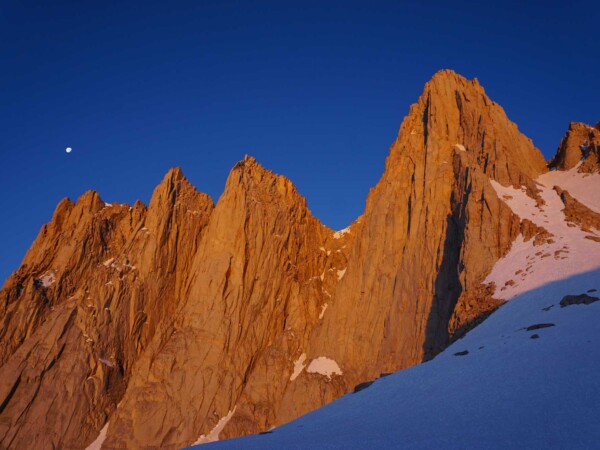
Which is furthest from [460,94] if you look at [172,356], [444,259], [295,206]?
[172,356]

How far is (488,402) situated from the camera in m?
13.7

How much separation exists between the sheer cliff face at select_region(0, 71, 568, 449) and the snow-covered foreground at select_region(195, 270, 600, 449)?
26515 millimetres

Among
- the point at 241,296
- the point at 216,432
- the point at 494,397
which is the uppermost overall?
the point at 241,296

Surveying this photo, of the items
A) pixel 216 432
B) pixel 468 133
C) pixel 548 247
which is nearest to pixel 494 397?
pixel 548 247

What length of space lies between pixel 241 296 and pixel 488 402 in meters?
56.8

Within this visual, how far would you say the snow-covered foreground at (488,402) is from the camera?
11266mm

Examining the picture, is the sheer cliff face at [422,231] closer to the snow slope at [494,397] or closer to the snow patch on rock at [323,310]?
the snow patch on rock at [323,310]

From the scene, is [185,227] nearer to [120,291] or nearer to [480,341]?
[120,291]

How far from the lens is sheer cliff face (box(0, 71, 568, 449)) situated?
55281 mm

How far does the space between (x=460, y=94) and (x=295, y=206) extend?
3024 centimetres

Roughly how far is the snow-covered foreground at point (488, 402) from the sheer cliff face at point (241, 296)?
2652 centimetres

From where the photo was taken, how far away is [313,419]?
18.0 meters

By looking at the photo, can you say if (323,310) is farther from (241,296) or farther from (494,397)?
(494,397)

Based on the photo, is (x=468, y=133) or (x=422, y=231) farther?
(x=468, y=133)
